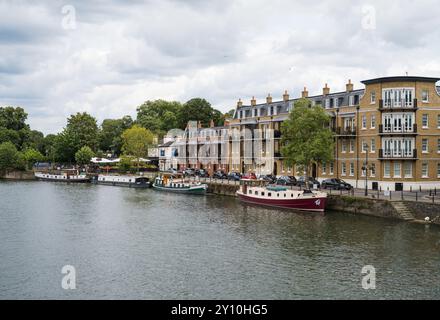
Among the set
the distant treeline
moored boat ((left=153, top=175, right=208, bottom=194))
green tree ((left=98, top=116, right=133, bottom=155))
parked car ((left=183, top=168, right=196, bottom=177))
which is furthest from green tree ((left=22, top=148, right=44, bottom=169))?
moored boat ((left=153, top=175, right=208, bottom=194))

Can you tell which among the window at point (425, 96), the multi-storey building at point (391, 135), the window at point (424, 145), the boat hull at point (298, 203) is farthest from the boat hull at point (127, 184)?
the window at point (425, 96)

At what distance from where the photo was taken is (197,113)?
140625mm

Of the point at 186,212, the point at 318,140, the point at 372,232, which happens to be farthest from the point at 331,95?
the point at 372,232

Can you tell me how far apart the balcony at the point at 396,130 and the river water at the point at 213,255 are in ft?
47.8

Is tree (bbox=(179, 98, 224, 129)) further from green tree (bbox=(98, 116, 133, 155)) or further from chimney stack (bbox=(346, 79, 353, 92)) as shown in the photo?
chimney stack (bbox=(346, 79, 353, 92))

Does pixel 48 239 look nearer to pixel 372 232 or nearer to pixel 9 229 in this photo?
pixel 9 229

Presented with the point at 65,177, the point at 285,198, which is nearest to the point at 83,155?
the point at 65,177

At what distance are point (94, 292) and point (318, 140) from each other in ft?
132

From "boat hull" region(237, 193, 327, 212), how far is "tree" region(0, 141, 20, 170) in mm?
86902

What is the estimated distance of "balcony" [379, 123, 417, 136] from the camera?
63.8 metres

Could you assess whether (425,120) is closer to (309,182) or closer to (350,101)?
(350,101)

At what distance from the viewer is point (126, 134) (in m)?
123

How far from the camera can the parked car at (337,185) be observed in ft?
212

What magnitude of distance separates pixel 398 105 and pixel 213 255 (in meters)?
37.3
